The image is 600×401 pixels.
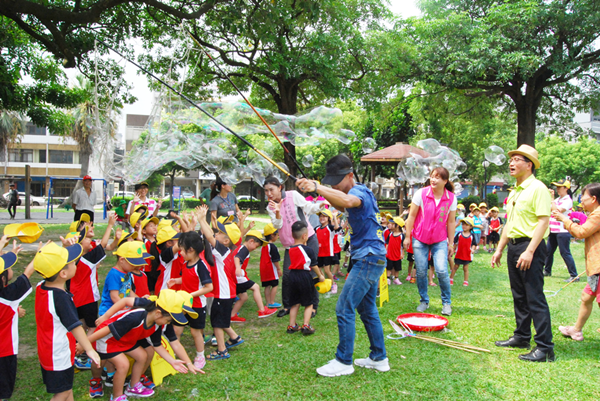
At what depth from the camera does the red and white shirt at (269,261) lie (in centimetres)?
584

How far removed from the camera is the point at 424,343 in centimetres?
452

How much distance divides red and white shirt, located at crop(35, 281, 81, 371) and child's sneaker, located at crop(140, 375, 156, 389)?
0.72 meters

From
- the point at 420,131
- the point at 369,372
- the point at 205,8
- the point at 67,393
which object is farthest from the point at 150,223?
the point at 420,131

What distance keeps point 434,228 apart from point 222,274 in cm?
281

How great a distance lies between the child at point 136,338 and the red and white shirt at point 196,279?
1.91ft


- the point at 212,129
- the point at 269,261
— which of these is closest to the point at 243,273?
the point at 269,261

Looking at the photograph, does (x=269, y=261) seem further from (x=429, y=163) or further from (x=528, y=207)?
(x=429, y=163)

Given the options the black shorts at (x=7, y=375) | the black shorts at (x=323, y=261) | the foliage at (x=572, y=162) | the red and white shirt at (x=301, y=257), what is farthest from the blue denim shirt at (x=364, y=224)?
the foliage at (x=572, y=162)

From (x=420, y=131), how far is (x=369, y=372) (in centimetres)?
3077

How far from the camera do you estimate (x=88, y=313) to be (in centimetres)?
409

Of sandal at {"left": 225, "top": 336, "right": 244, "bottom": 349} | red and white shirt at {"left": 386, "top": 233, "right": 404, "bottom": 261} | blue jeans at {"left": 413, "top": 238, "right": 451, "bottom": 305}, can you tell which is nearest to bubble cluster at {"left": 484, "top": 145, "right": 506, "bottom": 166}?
red and white shirt at {"left": 386, "top": 233, "right": 404, "bottom": 261}

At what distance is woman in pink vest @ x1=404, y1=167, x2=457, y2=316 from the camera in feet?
17.9

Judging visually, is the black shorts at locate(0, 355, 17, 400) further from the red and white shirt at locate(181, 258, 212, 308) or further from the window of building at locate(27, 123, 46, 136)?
the window of building at locate(27, 123, 46, 136)

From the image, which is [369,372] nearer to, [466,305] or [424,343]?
[424,343]
